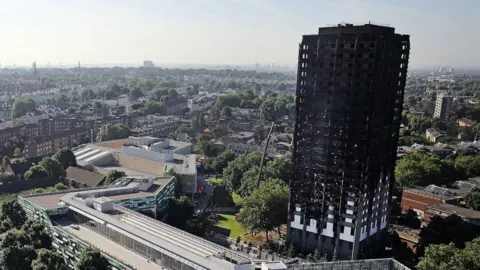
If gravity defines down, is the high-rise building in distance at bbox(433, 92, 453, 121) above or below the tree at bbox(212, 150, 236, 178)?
above

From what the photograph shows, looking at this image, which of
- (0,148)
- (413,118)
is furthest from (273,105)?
(0,148)

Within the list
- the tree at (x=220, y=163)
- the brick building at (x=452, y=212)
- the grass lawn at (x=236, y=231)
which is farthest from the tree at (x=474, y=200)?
the tree at (x=220, y=163)

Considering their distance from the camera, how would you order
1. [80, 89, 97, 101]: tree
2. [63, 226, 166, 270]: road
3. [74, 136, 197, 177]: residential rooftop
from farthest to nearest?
[80, 89, 97, 101]: tree, [74, 136, 197, 177]: residential rooftop, [63, 226, 166, 270]: road

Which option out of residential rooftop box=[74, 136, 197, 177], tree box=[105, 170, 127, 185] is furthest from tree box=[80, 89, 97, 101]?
tree box=[105, 170, 127, 185]

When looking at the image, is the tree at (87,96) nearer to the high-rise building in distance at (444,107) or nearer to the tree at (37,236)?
the high-rise building in distance at (444,107)

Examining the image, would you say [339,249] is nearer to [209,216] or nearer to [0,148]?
[209,216]

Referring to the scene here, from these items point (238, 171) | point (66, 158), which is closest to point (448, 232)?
point (238, 171)

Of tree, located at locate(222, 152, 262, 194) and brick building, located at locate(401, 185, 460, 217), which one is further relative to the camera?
tree, located at locate(222, 152, 262, 194)

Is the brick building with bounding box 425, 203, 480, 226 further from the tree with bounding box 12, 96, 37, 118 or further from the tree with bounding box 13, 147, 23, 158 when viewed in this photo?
the tree with bounding box 12, 96, 37, 118
